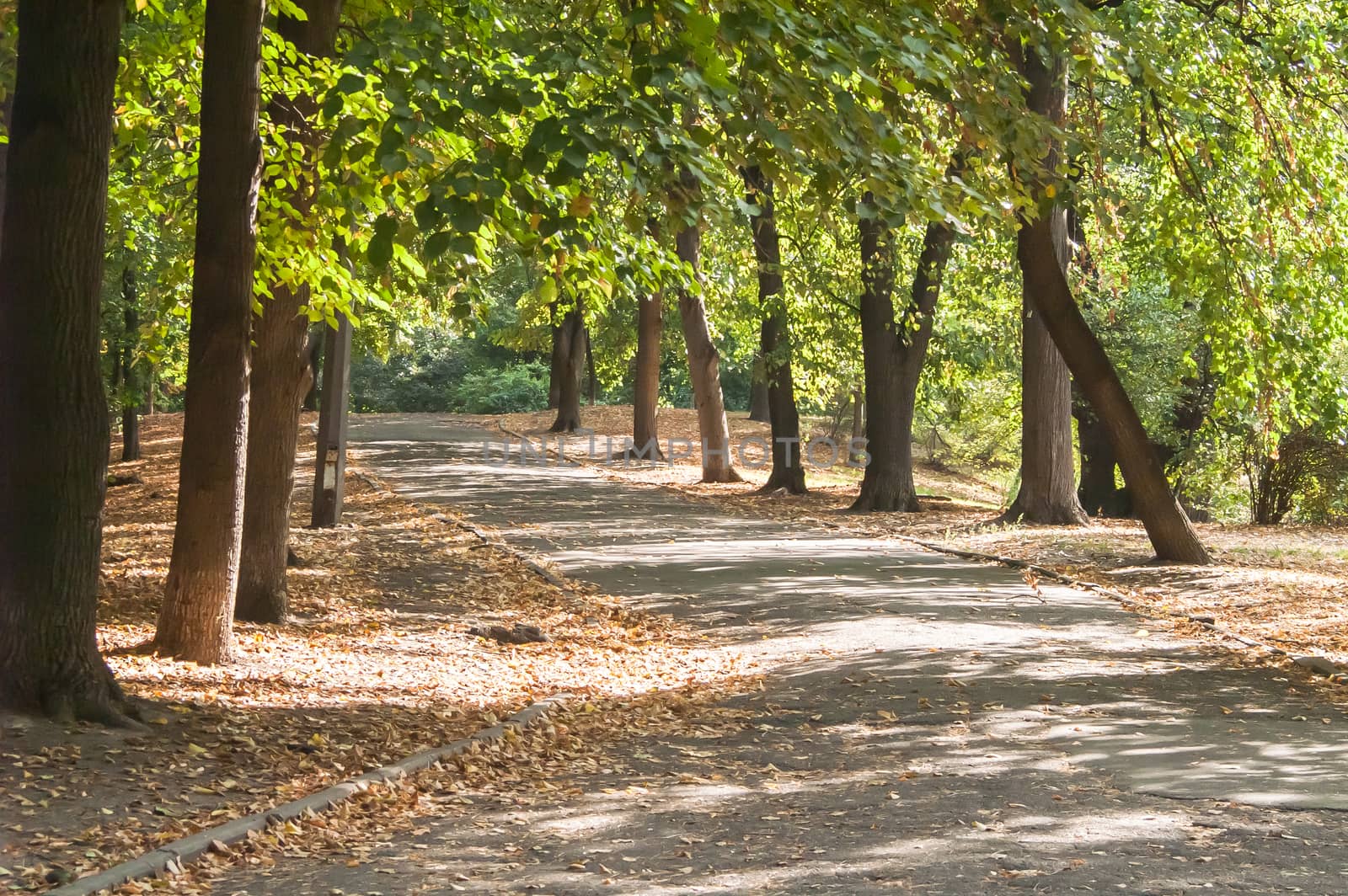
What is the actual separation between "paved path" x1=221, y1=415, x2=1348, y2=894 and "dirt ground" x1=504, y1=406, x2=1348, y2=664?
930mm

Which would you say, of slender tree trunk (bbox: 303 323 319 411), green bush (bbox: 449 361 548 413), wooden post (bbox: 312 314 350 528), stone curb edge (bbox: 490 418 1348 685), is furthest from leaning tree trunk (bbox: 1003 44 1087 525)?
green bush (bbox: 449 361 548 413)

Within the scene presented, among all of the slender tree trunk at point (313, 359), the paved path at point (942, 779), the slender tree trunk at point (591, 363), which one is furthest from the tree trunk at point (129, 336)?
the slender tree trunk at point (591, 363)

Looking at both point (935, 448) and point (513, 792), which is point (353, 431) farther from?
point (513, 792)

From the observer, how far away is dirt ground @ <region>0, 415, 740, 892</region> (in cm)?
555

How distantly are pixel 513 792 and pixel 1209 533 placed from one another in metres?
15.0

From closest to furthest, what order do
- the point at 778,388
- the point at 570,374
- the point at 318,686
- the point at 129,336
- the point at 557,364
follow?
the point at 318,686 < the point at 129,336 < the point at 778,388 < the point at 570,374 < the point at 557,364

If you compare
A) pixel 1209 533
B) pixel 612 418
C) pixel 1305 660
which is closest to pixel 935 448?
pixel 612 418

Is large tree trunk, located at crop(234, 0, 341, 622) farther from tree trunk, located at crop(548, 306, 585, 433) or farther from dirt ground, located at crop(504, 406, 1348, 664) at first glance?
tree trunk, located at crop(548, 306, 585, 433)

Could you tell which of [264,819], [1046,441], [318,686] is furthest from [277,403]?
[1046,441]

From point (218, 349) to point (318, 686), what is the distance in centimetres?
215

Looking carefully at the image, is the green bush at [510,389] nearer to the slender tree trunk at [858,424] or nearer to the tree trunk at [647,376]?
the slender tree trunk at [858,424]

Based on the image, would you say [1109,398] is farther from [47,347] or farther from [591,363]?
[591,363]

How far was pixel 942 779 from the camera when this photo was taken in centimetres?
676

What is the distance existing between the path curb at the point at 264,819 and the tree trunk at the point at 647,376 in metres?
22.0
